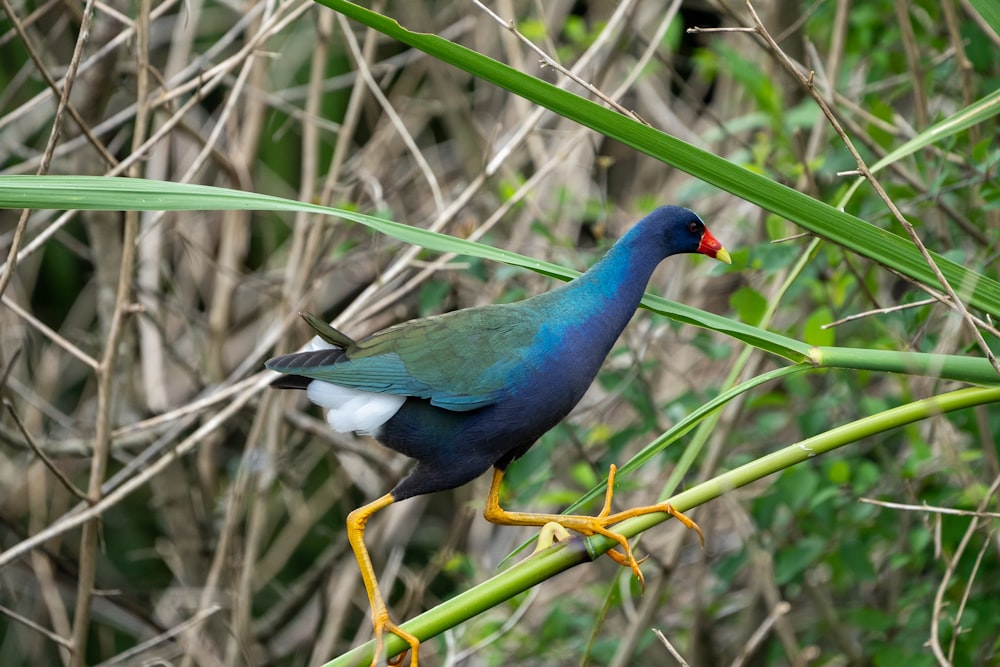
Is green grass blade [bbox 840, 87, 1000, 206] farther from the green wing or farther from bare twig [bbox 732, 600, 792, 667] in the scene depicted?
bare twig [bbox 732, 600, 792, 667]

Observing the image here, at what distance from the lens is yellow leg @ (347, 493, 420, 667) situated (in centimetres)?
157

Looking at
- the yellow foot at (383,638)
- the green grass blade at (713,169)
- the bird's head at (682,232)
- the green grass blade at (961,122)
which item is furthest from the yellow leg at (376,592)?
the green grass blade at (961,122)

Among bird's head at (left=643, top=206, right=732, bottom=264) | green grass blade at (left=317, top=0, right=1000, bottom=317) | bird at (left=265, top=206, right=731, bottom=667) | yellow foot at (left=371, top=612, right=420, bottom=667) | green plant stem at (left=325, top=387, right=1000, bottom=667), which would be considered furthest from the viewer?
bird's head at (left=643, top=206, right=732, bottom=264)

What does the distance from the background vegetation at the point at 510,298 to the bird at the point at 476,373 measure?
0.63 ft

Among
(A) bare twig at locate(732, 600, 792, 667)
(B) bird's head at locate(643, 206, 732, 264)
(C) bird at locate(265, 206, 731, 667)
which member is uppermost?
(B) bird's head at locate(643, 206, 732, 264)

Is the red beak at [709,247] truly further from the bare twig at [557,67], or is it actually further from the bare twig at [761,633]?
the bare twig at [761,633]

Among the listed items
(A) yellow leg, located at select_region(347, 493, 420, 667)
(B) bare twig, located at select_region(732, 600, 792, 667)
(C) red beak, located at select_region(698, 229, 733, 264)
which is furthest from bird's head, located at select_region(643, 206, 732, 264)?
(B) bare twig, located at select_region(732, 600, 792, 667)

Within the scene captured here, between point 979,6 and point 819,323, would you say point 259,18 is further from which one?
point 979,6

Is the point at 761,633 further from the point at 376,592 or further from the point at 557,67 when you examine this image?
the point at 557,67

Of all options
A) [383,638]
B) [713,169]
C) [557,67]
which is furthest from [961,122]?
[383,638]

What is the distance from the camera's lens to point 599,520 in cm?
177

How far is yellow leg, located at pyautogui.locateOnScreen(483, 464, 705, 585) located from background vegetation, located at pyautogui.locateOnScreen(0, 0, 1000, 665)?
3.9 inches

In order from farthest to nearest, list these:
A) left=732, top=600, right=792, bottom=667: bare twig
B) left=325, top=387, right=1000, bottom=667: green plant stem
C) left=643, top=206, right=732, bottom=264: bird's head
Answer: left=732, top=600, right=792, bottom=667: bare twig
left=643, top=206, right=732, bottom=264: bird's head
left=325, top=387, right=1000, bottom=667: green plant stem

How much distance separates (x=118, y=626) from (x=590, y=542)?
10.1 feet
